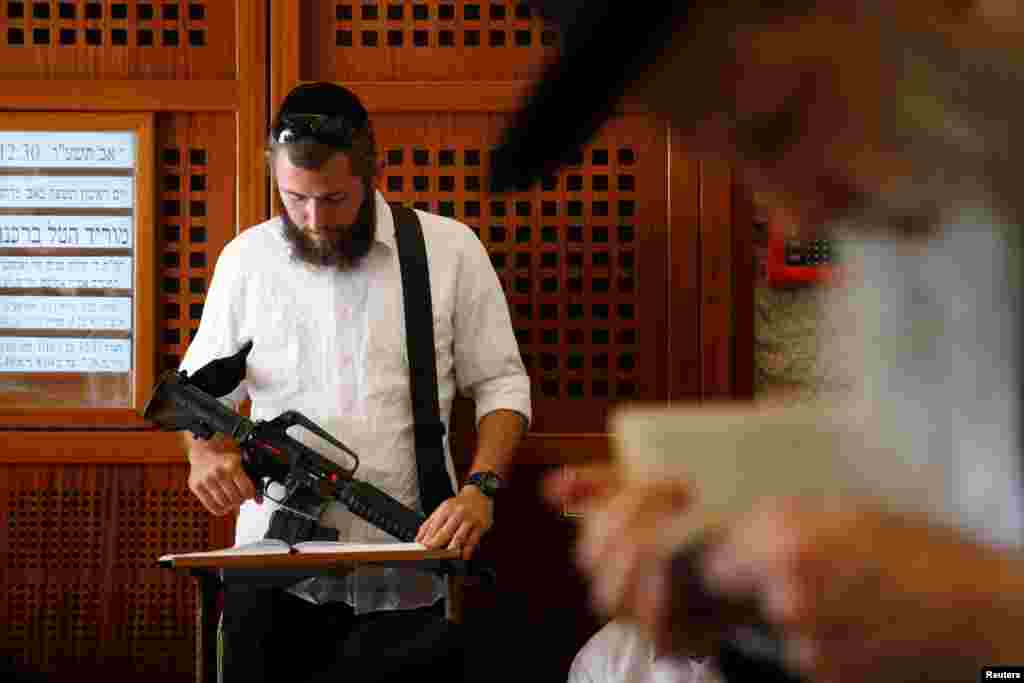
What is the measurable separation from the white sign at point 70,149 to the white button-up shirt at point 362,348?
2.15ft

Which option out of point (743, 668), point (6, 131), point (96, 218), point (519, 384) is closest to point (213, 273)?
point (96, 218)

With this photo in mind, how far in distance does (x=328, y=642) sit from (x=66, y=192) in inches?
69.7

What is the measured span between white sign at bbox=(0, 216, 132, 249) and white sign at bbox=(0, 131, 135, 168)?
17cm

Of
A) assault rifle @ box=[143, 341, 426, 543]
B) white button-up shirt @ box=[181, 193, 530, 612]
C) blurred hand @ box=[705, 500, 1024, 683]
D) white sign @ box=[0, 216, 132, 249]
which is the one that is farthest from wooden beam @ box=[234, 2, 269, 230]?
blurred hand @ box=[705, 500, 1024, 683]

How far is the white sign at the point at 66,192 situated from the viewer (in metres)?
4.09

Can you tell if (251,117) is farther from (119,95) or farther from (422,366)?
(422,366)

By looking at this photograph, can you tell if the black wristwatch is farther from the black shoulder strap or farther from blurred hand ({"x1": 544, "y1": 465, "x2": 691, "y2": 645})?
blurred hand ({"x1": 544, "y1": 465, "x2": 691, "y2": 645})

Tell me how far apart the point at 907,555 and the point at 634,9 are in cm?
28

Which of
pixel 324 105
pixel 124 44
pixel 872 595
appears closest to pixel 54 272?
pixel 124 44

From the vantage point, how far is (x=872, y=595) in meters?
0.58

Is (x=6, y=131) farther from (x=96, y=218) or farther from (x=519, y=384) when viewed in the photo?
(x=519, y=384)

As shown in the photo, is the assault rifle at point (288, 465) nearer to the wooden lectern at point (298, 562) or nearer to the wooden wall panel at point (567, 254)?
the wooden lectern at point (298, 562)

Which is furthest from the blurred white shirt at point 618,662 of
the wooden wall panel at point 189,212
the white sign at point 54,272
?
the white sign at point 54,272

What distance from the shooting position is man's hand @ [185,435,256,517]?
326 cm
